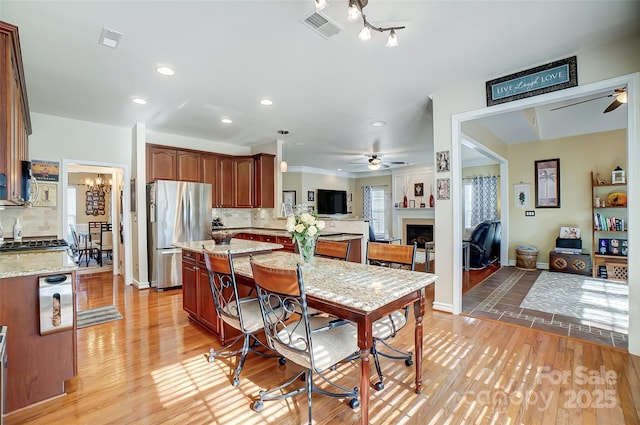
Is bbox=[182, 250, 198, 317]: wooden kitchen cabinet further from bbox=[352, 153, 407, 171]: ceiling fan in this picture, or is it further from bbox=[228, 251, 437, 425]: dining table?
bbox=[352, 153, 407, 171]: ceiling fan

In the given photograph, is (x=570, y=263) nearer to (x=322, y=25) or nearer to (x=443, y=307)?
(x=443, y=307)

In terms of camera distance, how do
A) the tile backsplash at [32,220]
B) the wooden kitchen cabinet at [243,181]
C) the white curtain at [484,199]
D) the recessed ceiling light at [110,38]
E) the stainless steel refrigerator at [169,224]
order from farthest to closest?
1. the white curtain at [484,199]
2. the wooden kitchen cabinet at [243,181]
3. the stainless steel refrigerator at [169,224]
4. the tile backsplash at [32,220]
5. the recessed ceiling light at [110,38]

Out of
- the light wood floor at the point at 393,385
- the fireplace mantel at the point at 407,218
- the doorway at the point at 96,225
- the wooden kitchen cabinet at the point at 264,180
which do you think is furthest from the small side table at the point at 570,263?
the doorway at the point at 96,225

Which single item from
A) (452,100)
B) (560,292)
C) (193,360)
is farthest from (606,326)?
(193,360)

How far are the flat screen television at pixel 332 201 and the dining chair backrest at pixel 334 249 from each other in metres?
6.87

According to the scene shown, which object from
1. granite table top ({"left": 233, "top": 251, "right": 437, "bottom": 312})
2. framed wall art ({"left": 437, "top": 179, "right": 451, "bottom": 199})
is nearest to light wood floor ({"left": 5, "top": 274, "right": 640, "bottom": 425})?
granite table top ({"left": 233, "top": 251, "right": 437, "bottom": 312})

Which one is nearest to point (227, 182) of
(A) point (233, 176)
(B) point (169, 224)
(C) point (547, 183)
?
(A) point (233, 176)

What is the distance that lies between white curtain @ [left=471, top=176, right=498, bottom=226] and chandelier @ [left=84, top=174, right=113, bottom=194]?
32.4 feet

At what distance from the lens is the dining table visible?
147 cm

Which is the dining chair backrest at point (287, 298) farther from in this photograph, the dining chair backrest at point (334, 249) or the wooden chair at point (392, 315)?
the dining chair backrest at point (334, 249)

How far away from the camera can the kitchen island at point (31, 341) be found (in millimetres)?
1831

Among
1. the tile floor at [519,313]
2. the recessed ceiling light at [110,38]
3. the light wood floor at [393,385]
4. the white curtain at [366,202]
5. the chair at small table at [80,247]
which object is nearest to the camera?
the light wood floor at [393,385]

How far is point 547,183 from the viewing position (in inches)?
236

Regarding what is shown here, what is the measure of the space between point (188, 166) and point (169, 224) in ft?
3.96
